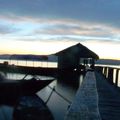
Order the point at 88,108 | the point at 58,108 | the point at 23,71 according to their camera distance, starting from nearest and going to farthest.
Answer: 1. the point at 88,108
2. the point at 58,108
3. the point at 23,71

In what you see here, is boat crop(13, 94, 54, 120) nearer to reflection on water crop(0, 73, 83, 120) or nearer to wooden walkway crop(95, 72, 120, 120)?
reflection on water crop(0, 73, 83, 120)

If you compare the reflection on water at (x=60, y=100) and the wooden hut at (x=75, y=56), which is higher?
the wooden hut at (x=75, y=56)

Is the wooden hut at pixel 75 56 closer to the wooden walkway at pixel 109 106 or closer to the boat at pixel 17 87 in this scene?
the boat at pixel 17 87

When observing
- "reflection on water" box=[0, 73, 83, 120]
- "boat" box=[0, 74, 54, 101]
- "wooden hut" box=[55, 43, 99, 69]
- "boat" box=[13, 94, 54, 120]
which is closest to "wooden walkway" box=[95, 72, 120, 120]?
"boat" box=[13, 94, 54, 120]

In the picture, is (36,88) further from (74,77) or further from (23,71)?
(74,77)

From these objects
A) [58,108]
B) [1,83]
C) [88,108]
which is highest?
[88,108]

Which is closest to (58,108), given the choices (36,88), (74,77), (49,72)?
(36,88)

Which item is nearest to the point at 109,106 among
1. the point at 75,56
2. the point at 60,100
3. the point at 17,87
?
the point at 17,87

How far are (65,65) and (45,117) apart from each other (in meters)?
31.0

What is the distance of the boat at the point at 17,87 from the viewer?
2873cm

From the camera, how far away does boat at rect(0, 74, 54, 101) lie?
94.3 feet

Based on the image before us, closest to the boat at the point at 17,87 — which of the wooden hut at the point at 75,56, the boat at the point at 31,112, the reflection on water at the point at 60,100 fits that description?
the reflection on water at the point at 60,100

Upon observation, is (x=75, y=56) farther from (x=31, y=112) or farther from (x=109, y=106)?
(x=109, y=106)

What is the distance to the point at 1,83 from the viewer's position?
28500 mm
